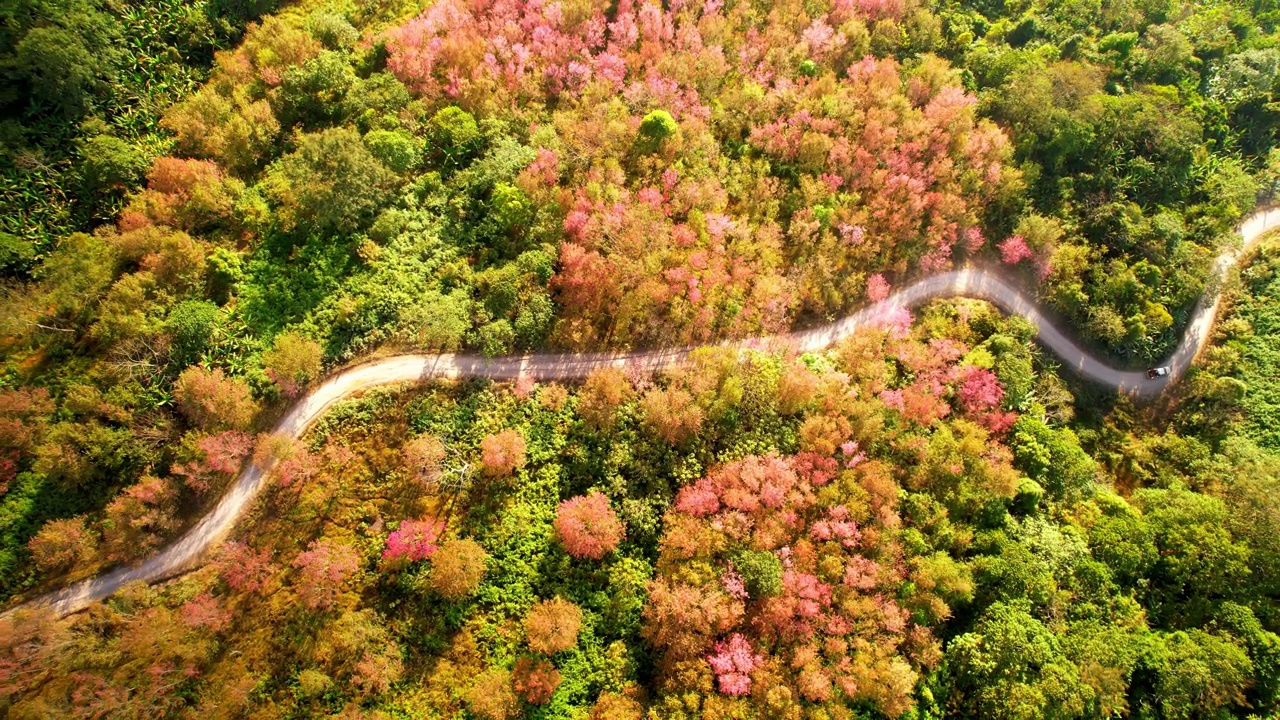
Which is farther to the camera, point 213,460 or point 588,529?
point 588,529

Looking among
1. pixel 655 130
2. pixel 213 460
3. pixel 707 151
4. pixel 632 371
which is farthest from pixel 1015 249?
pixel 213 460

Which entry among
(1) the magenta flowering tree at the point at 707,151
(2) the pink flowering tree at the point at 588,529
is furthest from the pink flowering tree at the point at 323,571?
(1) the magenta flowering tree at the point at 707,151

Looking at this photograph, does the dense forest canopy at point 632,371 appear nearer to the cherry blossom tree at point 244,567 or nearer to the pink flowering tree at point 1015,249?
the cherry blossom tree at point 244,567

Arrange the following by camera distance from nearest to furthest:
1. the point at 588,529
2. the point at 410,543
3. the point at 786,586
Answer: the point at 786,586 < the point at 410,543 < the point at 588,529

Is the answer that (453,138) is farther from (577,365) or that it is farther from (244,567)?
(244,567)

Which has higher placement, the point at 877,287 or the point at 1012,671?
the point at 877,287
